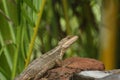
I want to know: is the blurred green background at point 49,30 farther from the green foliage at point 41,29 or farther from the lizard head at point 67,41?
the lizard head at point 67,41

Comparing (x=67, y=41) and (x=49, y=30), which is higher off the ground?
(x=49, y=30)

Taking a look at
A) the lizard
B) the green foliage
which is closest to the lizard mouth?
the lizard

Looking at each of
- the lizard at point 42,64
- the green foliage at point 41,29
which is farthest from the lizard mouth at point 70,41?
the green foliage at point 41,29

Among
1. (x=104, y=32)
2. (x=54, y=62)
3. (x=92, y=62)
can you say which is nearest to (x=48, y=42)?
(x=104, y=32)

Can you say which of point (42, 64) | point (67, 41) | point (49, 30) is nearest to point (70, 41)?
point (67, 41)

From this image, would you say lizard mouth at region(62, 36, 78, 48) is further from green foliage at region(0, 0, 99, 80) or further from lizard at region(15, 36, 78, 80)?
green foliage at region(0, 0, 99, 80)

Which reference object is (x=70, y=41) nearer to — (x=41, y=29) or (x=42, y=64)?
(x=42, y=64)

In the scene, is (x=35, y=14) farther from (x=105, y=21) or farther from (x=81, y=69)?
(x=105, y=21)
